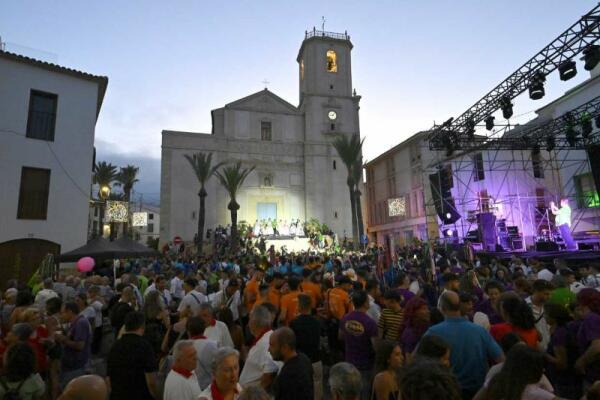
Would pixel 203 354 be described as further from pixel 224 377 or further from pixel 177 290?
pixel 177 290

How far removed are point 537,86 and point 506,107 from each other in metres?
1.74

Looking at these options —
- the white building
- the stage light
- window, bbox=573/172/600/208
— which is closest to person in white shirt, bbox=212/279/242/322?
the white building

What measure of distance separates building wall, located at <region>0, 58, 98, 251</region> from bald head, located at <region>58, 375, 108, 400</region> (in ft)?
53.9

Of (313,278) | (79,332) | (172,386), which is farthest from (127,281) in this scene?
(172,386)

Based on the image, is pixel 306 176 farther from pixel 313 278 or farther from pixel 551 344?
pixel 551 344

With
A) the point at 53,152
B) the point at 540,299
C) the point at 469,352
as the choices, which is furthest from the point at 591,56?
the point at 53,152

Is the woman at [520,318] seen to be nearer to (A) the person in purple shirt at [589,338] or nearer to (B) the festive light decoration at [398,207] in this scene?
(A) the person in purple shirt at [589,338]

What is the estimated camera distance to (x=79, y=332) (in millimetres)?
4598

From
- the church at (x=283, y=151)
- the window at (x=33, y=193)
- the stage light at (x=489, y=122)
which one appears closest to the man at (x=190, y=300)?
the window at (x=33, y=193)

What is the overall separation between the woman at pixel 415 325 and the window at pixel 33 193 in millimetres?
17110

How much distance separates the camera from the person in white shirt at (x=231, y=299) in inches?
246

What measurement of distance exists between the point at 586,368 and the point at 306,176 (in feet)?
118

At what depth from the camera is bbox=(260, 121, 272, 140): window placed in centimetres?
3906

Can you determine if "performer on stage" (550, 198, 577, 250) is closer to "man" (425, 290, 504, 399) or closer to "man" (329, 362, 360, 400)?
"man" (425, 290, 504, 399)
